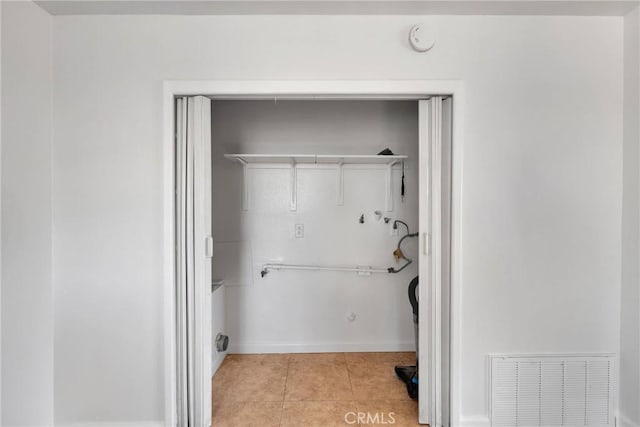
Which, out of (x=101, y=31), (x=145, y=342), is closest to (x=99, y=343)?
(x=145, y=342)

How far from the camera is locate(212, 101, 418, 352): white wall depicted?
2.68 meters

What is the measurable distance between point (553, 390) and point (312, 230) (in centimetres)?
189

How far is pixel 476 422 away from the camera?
5.30ft

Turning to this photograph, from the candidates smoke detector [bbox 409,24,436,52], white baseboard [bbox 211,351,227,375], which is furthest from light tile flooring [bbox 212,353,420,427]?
smoke detector [bbox 409,24,436,52]

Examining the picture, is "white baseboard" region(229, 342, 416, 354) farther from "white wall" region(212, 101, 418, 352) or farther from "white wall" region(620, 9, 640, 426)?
"white wall" region(620, 9, 640, 426)

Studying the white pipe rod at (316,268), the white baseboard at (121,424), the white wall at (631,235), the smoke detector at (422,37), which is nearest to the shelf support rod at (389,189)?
the white pipe rod at (316,268)

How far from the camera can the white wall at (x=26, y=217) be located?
1.41m

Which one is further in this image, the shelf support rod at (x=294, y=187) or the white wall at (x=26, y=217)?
the shelf support rod at (x=294, y=187)

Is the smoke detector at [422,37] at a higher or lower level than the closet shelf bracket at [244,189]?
higher

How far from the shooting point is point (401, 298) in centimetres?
274

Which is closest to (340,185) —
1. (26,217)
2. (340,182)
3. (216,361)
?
(340,182)

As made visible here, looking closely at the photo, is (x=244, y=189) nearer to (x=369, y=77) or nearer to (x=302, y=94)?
(x=302, y=94)

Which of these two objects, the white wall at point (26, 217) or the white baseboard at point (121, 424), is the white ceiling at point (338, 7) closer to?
the white wall at point (26, 217)

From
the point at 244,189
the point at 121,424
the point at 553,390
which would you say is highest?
the point at 244,189
